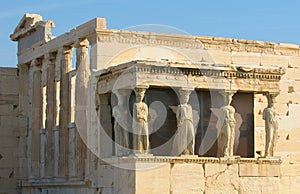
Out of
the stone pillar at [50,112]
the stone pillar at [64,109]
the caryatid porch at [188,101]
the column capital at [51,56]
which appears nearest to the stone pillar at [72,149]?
the stone pillar at [64,109]

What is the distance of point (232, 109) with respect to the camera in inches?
688

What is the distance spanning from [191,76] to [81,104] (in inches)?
112

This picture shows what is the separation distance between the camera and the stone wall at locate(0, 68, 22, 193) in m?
22.2

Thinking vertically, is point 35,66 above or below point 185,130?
above

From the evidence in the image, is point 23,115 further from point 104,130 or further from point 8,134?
point 104,130

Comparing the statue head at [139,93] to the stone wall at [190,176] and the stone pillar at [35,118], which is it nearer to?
the stone wall at [190,176]

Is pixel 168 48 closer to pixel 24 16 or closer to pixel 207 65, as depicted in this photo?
pixel 207 65

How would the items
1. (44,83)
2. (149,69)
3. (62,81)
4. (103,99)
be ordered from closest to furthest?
(149,69) → (103,99) → (62,81) → (44,83)

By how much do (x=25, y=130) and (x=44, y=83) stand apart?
147cm

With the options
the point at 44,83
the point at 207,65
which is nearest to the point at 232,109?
the point at 207,65

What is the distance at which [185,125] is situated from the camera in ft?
55.5

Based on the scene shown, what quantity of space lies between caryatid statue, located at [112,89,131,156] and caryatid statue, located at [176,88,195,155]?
103 centimetres

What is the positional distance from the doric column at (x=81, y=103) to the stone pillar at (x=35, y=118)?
2.83 meters

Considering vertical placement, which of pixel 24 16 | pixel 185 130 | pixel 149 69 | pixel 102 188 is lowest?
pixel 102 188
